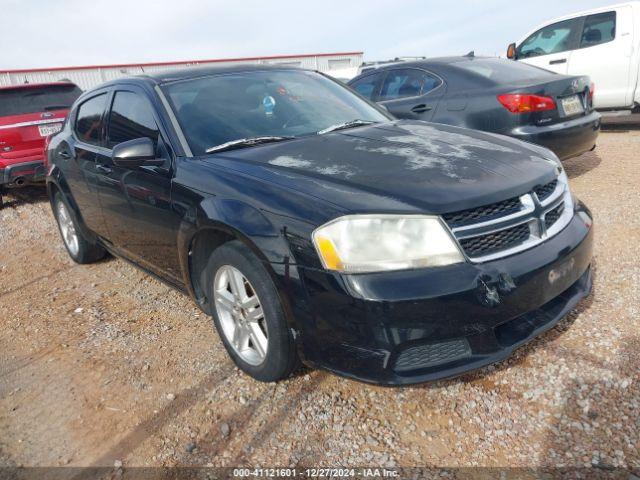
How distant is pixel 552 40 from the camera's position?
26.7 feet

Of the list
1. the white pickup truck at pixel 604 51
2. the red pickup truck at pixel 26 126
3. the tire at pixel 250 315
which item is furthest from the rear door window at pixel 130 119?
the white pickup truck at pixel 604 51

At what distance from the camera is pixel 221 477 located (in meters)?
2.05

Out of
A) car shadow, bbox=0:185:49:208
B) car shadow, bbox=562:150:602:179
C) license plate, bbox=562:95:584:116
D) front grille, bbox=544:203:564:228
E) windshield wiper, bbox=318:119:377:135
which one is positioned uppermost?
windshield wiper, bbox=318:119:377:135

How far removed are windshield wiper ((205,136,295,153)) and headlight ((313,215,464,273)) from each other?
1029 mm

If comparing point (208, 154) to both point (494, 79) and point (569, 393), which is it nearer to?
point (569, 393)

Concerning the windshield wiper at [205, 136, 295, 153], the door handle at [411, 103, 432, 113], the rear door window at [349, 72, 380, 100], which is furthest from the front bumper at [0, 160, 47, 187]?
the windshield wiper at [205, 136, 295, 153]

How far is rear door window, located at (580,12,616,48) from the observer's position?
7.54 m

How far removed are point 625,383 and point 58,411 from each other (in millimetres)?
2788

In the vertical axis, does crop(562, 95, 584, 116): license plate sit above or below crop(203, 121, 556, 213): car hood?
below

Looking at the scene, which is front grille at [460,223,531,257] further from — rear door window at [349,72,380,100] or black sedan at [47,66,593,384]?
rear door window at [349,72,380,100]

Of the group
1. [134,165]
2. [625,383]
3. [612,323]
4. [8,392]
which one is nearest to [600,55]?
[612,323]

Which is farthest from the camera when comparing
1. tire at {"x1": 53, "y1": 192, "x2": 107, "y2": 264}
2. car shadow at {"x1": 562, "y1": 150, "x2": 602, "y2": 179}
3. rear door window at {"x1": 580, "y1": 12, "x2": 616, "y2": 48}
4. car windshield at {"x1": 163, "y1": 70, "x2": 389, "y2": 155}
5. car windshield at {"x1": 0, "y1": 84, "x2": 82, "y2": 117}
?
rear door window at {"x1": 580, "y1": 12, "x2": 616, "y2": 48}

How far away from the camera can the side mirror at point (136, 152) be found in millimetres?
2756

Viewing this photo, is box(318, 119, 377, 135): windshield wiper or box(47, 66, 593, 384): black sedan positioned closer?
box(47, 66, 593, 384): black sedan
